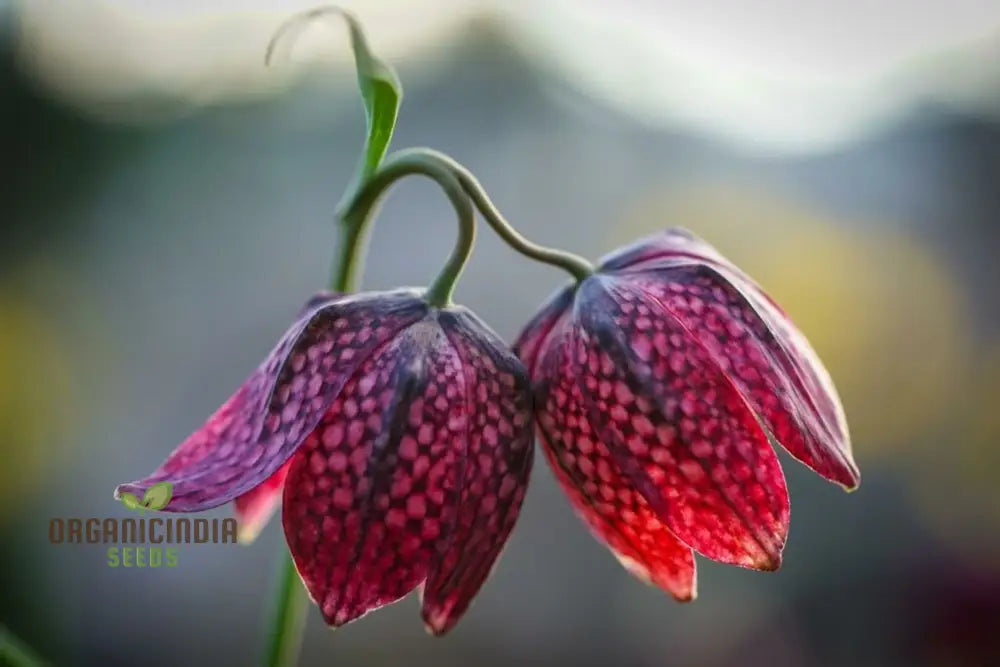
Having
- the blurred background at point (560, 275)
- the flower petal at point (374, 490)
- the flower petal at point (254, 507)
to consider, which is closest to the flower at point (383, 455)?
the flower petal at point (374, 490)

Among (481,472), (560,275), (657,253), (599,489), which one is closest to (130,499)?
(481,472)

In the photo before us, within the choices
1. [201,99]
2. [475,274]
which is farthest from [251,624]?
[201,99]

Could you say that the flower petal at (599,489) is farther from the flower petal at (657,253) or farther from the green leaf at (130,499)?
the green leaf at (130,499)

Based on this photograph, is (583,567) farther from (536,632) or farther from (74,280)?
(74,280)

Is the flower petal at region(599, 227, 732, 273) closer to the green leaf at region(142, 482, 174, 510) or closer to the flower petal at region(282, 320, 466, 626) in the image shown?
the flower petal at region(282, 320, 466, 626)

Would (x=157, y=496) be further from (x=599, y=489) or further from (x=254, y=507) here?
(x=599, y=489)

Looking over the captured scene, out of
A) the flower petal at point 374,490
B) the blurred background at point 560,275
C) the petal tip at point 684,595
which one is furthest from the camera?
the blurred background at point 560,275
